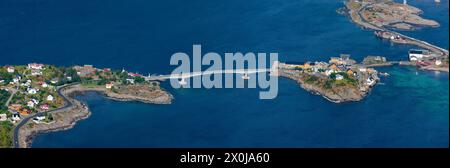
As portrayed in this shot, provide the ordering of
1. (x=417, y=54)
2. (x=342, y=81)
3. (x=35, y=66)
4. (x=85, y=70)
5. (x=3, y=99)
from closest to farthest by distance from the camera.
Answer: (x=3, y=99) → (x=342, y=81) → (x=35, y=66) → (x=85, y=70) → (x=417, y=54)

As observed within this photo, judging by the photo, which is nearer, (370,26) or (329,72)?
(329,72)

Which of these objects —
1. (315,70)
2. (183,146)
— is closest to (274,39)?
(315,70)

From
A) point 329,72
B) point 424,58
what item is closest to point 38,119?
point 329,72

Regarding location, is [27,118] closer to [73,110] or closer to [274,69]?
[73,110]

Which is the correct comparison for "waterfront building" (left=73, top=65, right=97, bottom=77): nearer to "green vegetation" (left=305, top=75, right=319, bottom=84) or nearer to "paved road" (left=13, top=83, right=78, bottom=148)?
"paved road" (left=13, top=83, right=78, bottom=148)

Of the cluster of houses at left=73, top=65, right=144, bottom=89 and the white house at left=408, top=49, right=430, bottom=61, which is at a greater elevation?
the white house at left=408, top=49, right=430, bottom=61

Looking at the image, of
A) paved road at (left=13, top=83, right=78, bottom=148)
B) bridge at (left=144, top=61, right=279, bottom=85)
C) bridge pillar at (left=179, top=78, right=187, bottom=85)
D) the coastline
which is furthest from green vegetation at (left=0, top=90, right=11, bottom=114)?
the coastline
